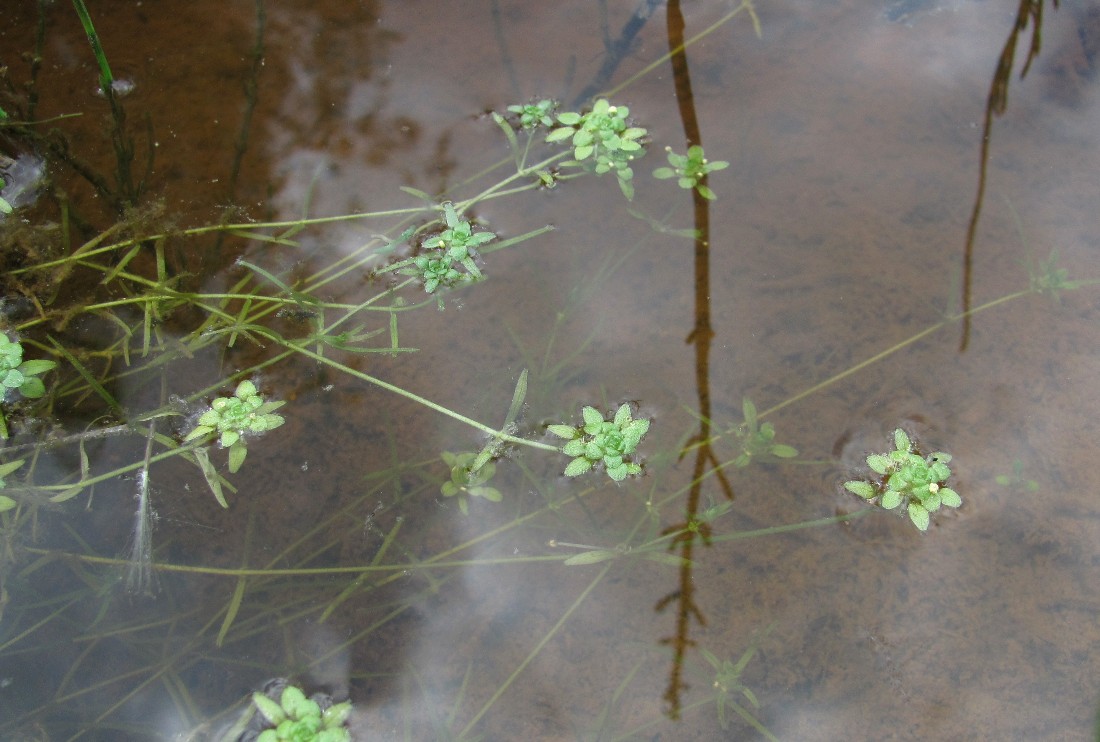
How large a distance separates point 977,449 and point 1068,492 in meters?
0.28

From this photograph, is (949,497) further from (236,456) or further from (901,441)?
(236,456)

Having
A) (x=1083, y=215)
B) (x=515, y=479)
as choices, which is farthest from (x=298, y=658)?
(x=1083, y=215)

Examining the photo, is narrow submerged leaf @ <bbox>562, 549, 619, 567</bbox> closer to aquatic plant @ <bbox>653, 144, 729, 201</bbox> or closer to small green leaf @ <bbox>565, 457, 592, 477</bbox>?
small green leaf @ <bbox>565, 457, 592, 477</bbox>

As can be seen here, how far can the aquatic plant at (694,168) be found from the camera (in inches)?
108

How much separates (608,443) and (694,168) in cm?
114

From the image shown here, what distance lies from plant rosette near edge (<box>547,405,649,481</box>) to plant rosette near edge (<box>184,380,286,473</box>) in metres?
0.92

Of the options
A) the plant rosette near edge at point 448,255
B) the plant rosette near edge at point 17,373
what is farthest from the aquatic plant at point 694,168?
the plant rosette near edge at point 17,373

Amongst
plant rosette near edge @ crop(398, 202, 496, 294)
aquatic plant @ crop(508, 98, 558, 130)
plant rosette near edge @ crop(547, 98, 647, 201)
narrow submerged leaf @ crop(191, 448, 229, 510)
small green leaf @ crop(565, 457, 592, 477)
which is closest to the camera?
small green leaf @ crop(565, 457, 592, 477)

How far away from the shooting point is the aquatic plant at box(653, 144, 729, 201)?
275cm

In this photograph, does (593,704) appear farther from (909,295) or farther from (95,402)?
(95,402)

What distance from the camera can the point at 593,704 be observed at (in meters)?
2.17

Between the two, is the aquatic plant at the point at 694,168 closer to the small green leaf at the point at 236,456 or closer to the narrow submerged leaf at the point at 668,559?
the narrow submerged leaf at the point at 668,559

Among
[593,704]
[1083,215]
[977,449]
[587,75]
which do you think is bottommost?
[593,704]

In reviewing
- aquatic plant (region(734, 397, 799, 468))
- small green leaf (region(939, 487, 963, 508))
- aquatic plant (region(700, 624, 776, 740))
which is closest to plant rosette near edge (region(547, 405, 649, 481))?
aquatic plant (region(734, 397, 799, 468))
